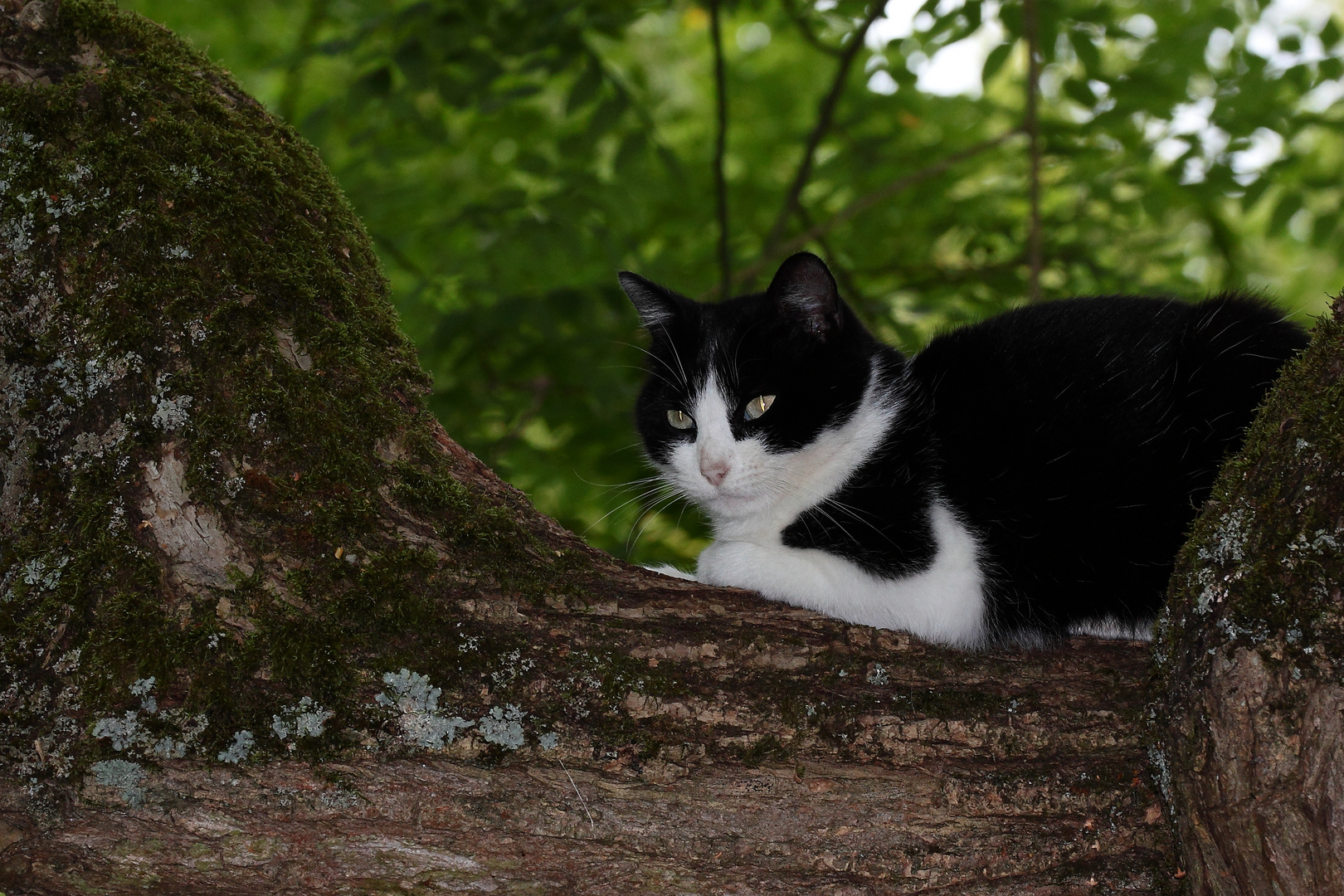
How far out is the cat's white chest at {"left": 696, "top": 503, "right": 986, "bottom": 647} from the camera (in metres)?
→ 2.43

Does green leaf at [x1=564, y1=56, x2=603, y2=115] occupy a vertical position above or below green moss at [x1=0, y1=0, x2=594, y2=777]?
above

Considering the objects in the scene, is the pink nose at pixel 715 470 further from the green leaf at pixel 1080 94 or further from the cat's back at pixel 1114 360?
the green leaf at pixel 1080 94

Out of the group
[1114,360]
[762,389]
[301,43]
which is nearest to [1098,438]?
[1114,360]

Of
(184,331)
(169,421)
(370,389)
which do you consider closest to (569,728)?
(370,389)

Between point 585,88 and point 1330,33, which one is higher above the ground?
point 1330,33

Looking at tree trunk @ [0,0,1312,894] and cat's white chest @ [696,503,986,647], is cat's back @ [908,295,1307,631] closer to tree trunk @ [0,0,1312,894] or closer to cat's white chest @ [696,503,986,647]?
cat's white chest @ [696,503,986,647]

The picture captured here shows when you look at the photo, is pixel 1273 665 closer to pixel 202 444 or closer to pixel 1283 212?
pixel 202 444

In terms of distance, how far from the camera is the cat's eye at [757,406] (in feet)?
9.26

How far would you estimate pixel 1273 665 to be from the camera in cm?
152

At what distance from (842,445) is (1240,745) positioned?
4.83 feet

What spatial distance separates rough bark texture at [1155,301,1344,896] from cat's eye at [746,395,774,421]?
135cm

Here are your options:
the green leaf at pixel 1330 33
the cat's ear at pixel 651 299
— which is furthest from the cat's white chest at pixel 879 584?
the green leaf at pixel 1330 33

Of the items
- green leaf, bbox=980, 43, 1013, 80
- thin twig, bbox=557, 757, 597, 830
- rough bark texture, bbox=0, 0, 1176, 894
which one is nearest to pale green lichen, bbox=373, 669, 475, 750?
rough bark texture, bbox=0, 0, 1176, 894

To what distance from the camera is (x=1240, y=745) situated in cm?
155
